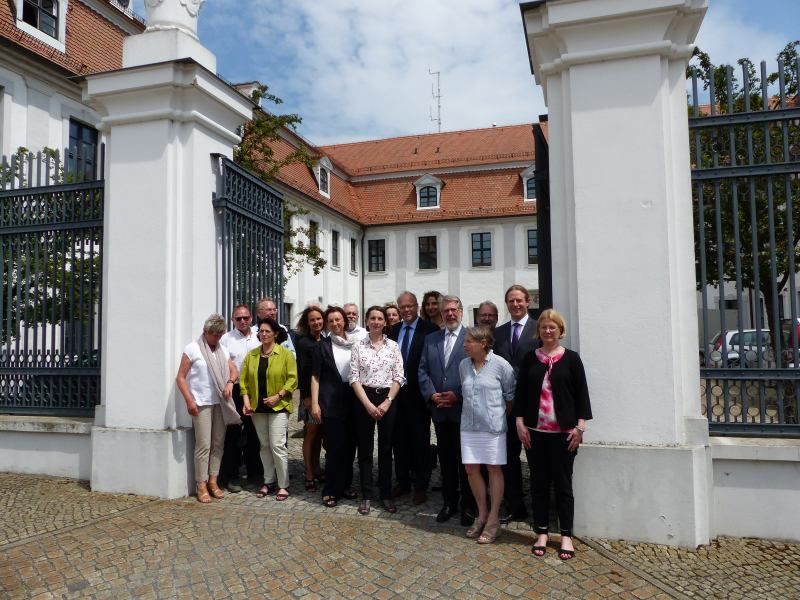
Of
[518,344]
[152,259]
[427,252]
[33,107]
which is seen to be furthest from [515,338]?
[427,252]

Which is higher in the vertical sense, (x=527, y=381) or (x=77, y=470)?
(x=527, y=381)

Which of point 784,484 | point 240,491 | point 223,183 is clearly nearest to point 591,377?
point 784,484

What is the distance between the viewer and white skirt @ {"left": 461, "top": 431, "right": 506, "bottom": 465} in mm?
4285

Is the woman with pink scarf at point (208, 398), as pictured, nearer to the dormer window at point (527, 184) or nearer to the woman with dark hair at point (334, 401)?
the woman with dark hair at point (334, 401)

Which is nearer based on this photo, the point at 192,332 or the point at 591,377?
the point at 591,377

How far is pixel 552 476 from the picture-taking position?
4188 millimetres

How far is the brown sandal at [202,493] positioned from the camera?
5203mm

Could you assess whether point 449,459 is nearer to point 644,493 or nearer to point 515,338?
point 515,338

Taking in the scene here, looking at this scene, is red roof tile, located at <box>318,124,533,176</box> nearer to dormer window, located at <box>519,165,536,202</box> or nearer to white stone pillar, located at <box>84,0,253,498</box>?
dormer window, located at <box>519,165,536,202</box>

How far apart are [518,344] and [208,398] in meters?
2.60

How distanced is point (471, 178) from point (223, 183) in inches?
1047

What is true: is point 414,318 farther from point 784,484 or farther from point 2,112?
point 2,112

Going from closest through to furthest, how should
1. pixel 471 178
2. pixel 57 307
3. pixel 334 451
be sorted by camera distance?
pixel 334 451, pixel 57 307, pixel 471 178

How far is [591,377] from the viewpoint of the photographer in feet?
14.5
